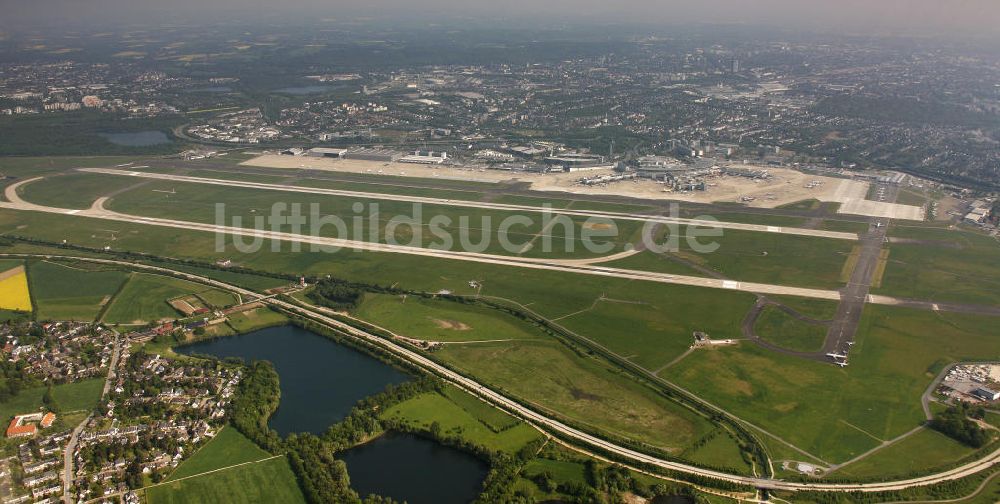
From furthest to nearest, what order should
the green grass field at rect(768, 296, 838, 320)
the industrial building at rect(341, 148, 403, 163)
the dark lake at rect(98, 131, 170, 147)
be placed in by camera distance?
the dark lake at rect(98, 131, 170, 147), the industrial building at rect(341, 148, 403, 163), the green grass field at rect(768, 296, 838, 320)

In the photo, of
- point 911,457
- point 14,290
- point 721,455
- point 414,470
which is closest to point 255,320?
point 414,470

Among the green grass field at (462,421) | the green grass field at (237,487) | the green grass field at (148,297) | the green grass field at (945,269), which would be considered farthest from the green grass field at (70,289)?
the green grass field at (945,269)

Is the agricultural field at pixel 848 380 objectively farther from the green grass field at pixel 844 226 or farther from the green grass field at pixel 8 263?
the green grass field at pixel 8 263

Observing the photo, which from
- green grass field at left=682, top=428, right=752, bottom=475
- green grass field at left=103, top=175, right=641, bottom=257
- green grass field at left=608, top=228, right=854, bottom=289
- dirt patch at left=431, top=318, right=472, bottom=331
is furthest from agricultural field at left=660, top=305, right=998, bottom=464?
green grass field at left=103, top=175, right=641, bottom=257

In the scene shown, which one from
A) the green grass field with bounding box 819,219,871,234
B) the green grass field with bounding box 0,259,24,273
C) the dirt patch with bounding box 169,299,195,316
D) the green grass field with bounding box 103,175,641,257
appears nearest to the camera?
the dirt patch with bounding box 169,299,195,316

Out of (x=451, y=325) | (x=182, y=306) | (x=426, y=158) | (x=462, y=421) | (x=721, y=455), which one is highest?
(x=426, y=158)

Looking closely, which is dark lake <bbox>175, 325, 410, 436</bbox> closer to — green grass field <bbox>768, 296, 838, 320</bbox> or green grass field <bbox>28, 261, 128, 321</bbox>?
green grass field <bbox>28, 261, 128, 321</bbox>

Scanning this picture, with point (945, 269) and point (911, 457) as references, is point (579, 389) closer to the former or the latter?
point (911, 457)

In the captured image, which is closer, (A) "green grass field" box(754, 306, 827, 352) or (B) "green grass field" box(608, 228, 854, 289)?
(A) "green grass field" box(754, 306, 827, 352)
